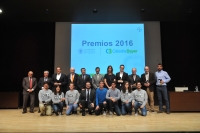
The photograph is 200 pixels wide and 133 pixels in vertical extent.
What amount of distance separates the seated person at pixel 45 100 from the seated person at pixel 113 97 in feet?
5.62

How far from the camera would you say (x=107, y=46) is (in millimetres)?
6949

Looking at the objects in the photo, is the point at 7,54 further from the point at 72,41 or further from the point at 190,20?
the point at 190,20

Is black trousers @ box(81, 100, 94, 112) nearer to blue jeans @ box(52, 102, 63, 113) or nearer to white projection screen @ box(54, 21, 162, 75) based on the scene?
blue jeans @ box(52, 102, 63, 113)

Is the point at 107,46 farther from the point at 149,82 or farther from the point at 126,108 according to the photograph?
the point at 126,108

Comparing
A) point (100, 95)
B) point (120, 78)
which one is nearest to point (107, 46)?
point (120, 78)

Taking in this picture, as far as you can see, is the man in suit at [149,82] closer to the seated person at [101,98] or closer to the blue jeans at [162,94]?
the blue jeans at [162,94]

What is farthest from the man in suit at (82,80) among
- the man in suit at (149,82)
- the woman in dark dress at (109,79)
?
the man in suit at (149,82)

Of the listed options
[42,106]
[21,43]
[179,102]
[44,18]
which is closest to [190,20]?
[179,102]

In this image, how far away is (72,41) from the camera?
6.96 meters

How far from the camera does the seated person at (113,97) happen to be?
5.34 m

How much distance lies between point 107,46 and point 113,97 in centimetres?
220

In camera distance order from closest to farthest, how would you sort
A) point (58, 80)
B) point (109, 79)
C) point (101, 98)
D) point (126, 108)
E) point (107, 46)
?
point (126, 108)
point (101, 98)
point (109, 79)
point (58, 80)
point (107, 46)

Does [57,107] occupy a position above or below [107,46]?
below

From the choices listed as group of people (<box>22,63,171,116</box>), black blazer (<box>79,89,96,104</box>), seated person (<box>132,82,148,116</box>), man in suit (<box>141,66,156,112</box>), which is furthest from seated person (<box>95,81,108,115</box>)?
man in suit (<box>141,66,156,112</box>)
